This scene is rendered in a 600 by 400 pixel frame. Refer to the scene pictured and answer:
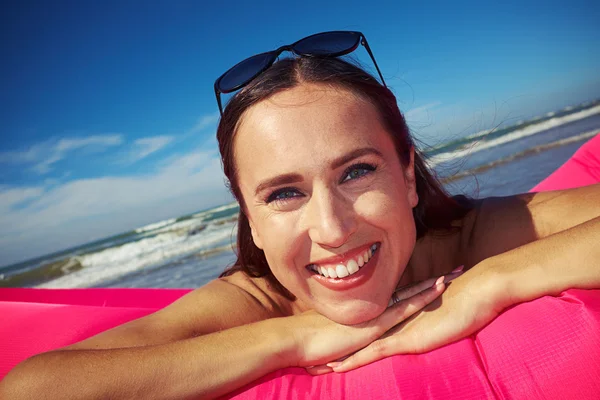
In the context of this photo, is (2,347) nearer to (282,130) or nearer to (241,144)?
(241,144)

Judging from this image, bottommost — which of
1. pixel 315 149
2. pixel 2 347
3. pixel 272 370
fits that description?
pixel 272 370

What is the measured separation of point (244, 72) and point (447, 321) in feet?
4.34

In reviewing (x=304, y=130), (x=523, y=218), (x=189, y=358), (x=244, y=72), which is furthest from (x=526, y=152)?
(x=189, y=358)

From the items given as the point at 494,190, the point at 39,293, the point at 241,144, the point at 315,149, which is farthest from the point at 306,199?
the point at 494,190

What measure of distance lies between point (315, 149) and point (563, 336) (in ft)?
3.03

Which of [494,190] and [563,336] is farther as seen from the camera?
[494,190]

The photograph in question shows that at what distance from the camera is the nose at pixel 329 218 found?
1487 mm

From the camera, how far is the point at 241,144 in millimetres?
1812

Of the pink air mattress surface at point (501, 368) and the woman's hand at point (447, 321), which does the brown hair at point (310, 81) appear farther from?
the pink air mattress surface at point (501, 368)

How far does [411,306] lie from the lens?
156cm

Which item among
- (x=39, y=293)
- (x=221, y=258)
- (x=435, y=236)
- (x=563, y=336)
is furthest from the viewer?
(x=221, y=258)

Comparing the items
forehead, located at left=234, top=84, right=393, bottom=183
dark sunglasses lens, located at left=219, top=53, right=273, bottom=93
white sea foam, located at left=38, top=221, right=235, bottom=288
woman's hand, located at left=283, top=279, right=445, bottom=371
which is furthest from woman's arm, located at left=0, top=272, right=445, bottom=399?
white sea foam, located at left=38, top=221, right=235, bottom=288

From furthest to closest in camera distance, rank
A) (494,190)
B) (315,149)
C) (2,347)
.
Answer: (494,190) → (2,347) → (315,149)

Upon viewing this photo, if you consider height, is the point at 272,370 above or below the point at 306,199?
below
